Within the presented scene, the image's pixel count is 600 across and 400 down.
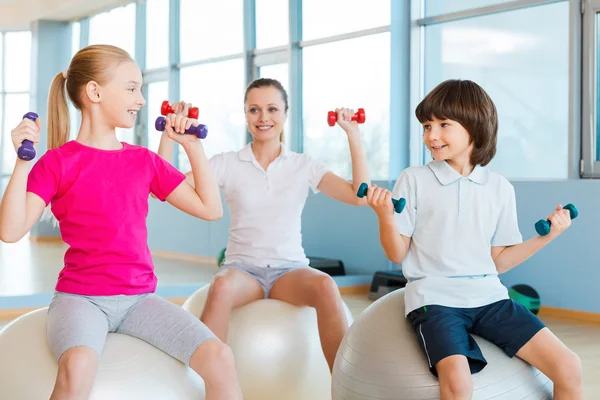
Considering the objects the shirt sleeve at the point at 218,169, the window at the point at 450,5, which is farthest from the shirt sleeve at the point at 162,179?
the window at the point at 450,5

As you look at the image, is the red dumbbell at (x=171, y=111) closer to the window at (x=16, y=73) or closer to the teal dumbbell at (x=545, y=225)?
the teal dumbbell at (x=545, y=225)

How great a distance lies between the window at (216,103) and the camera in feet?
20.7

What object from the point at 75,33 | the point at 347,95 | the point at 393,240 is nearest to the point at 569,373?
the point at 393,240

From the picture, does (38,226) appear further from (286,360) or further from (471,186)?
(471,186)

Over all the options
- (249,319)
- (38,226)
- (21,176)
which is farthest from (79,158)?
(38,226)

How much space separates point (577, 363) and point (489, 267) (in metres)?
0.34

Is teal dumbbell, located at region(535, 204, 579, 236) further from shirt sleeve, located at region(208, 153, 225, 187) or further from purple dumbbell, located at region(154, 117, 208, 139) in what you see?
shirt sleeve, located at region(208, 153, 225, 187)

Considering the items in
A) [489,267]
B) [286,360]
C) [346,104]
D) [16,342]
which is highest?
[346,104]

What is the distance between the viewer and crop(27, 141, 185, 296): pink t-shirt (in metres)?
2.00

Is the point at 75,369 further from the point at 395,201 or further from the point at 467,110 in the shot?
the point at 467,110

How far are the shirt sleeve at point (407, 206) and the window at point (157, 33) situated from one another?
4.00 meters

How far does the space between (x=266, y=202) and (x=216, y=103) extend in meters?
3.67

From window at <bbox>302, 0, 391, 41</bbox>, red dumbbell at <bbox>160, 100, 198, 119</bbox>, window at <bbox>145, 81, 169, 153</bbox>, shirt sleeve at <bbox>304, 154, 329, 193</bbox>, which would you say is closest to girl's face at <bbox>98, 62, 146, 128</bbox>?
red dumbbell at <bbox>160, 100, 198, 119</bbox>

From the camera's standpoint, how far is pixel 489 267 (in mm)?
2199
